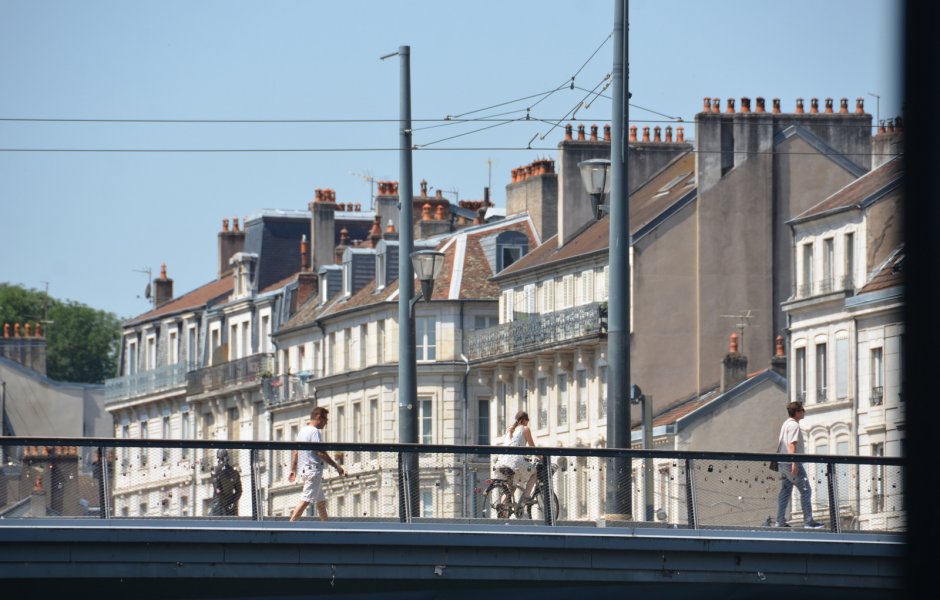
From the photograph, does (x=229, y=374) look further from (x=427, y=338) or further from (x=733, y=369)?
(x=733, y=369)

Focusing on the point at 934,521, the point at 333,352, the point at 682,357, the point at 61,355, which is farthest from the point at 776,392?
the point at 61,355

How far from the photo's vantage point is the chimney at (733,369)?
7400cm

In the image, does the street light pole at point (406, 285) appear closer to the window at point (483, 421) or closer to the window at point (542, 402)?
the window at point (542, 402)

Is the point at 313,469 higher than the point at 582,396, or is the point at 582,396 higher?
the point at 582,396

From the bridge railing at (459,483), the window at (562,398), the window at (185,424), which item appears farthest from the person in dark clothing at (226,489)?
the window at (185,424)

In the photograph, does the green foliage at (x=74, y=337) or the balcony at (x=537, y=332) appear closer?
the balcony at (x=537, y=332)

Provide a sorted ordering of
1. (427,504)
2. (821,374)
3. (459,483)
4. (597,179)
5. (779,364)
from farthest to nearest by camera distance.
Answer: (779,364) → (821,374) → (597,179) → (459,483) → (427,504)

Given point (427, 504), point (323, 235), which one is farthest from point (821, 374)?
point (427, 504)

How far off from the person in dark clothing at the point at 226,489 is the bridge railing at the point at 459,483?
2 cm

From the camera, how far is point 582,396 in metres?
80.6

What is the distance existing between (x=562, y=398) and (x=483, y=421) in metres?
9.30

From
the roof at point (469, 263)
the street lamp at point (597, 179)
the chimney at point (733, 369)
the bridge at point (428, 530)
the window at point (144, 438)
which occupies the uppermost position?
the roof at point (469, 263)

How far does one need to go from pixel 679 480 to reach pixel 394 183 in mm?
72785

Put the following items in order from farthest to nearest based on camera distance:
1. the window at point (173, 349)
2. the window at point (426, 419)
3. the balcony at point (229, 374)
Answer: the window at point (173, 349) < the balcony at point (229, 374) < the window at point (426, 419)
